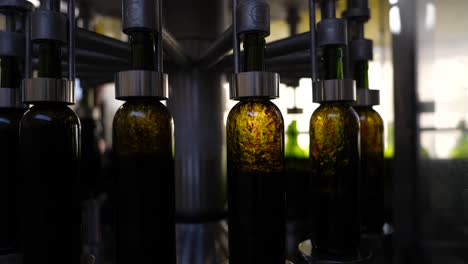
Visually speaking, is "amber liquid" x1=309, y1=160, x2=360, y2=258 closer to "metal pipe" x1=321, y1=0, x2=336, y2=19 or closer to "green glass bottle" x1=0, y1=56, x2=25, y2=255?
"metal pipe" x1=321, y1=0, x2=336, y2=19

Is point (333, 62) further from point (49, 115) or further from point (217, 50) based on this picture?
point (49, 115)

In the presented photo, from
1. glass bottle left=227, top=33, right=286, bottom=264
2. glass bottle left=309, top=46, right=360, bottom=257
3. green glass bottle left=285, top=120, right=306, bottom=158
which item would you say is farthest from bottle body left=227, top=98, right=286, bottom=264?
green glass bottle left=285, top=120, right=306, bottom=158

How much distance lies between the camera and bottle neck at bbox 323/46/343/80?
49cm

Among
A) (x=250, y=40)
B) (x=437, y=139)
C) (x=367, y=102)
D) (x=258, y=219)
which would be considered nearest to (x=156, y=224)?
(x=258, y=219)

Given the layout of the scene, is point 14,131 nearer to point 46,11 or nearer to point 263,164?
point 46,11

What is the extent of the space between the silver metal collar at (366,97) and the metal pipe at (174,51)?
0.27 metres

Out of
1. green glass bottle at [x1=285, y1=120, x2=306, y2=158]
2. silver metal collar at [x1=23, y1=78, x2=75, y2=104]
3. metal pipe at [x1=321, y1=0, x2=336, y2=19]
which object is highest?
metal pipe at [x1=321, y1=0, x2=336, y2=19]

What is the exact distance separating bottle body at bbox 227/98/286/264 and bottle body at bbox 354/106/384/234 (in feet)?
0.80

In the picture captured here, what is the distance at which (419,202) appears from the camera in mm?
772

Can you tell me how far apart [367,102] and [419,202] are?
294 millimetres

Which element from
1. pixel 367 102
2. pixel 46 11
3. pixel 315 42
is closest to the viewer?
pixel 46 11

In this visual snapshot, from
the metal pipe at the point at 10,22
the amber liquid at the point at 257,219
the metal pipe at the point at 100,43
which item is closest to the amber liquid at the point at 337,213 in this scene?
the amber liquid at the point at 257,219

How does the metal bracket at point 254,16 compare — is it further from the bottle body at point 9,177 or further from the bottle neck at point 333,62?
the bottle body at point 9,177

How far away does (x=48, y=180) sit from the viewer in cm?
40
